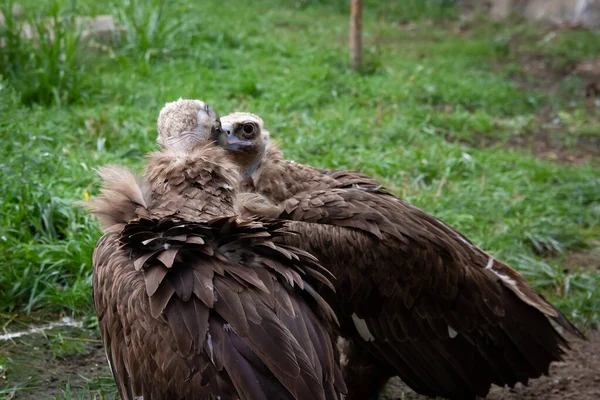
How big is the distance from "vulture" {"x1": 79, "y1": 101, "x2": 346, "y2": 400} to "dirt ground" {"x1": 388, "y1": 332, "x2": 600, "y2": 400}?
159cm

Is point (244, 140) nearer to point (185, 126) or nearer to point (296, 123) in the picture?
point (185, 126)

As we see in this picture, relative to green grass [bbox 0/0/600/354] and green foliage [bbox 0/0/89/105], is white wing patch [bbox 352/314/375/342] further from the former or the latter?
green foliage [bbox 0/0/89/105]

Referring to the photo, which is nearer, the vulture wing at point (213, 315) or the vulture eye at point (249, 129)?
the vulture wing at point (213, 315)

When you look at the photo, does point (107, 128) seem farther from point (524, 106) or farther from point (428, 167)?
point (524, 106)

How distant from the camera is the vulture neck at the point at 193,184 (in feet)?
10.8

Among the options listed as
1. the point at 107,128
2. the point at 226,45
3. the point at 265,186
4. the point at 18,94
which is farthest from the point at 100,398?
the point at 226,45

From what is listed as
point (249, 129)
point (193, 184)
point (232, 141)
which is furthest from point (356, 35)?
point (193, 184)

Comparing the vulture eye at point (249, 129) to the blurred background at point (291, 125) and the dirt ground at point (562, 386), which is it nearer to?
the blurred background at point (291, 125)

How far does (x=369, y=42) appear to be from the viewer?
1106 centimetres

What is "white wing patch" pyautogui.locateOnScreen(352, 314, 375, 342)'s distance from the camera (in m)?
3.94

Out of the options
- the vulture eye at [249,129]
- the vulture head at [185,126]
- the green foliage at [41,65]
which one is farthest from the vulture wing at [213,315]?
the green foliage at [41,65]

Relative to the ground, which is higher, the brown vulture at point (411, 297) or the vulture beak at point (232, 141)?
the vulture beak at point (232, 141)

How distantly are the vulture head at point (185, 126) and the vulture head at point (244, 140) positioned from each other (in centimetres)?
30

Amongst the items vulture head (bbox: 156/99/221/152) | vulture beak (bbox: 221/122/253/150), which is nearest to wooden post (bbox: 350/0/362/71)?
vulture beak (bbox: 221/122/253/150)
